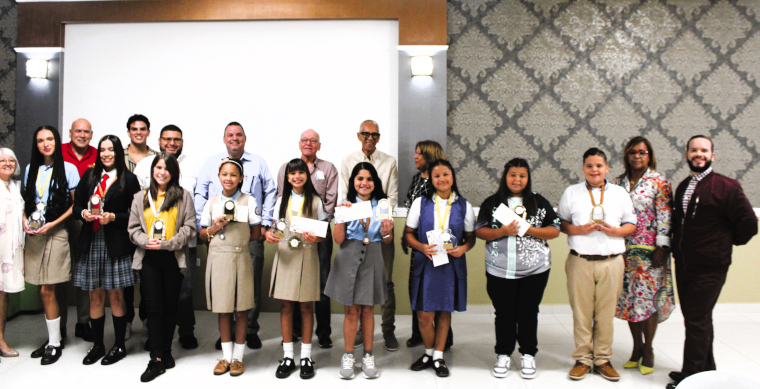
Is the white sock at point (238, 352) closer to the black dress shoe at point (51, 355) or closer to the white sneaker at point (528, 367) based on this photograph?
the black dress shoe at point (51, 355)

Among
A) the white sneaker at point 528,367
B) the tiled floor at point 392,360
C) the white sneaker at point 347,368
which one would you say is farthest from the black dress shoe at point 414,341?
the white sneaker at point 528,367

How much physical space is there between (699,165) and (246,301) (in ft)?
9.43

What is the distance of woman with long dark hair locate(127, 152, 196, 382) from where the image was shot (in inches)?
121

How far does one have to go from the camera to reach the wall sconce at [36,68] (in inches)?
181

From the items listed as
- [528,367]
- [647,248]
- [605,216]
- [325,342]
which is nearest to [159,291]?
[325,342]

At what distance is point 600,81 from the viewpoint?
181 inches

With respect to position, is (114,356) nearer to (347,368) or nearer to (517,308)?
(347,368)

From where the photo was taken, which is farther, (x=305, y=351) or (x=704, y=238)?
(x=305, y=351)

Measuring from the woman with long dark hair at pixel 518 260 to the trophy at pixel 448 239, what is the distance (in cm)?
20

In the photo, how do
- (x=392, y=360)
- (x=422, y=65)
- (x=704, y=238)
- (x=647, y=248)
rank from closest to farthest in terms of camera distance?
(x=704, y=238) → (x=647, y=248) → (x=392, y=360) → (x=422, y=65)

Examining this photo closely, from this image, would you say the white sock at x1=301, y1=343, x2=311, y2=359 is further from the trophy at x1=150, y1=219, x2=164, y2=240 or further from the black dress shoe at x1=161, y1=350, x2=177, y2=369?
the trophy at x1=150, y1=219, x2=164, y2=240

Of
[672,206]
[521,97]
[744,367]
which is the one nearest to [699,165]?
[672,206]

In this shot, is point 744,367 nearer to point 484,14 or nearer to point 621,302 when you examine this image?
point 621,302

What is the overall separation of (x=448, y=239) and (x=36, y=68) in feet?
13.9
